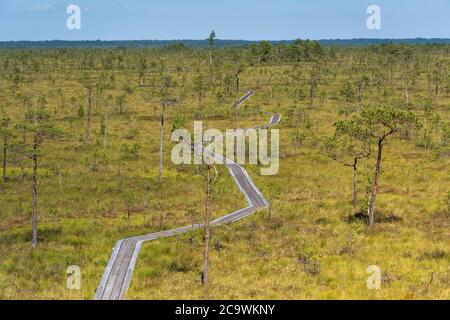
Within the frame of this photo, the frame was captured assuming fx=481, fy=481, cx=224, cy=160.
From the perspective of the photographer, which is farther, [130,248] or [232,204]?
[232,204]

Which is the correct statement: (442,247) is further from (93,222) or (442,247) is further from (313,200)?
(93,222)

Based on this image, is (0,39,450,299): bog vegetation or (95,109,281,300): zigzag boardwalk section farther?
(0,39,450,299): bog vegetation

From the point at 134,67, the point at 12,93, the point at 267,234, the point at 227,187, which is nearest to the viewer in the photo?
the point at 267,234

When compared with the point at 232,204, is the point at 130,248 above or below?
below
